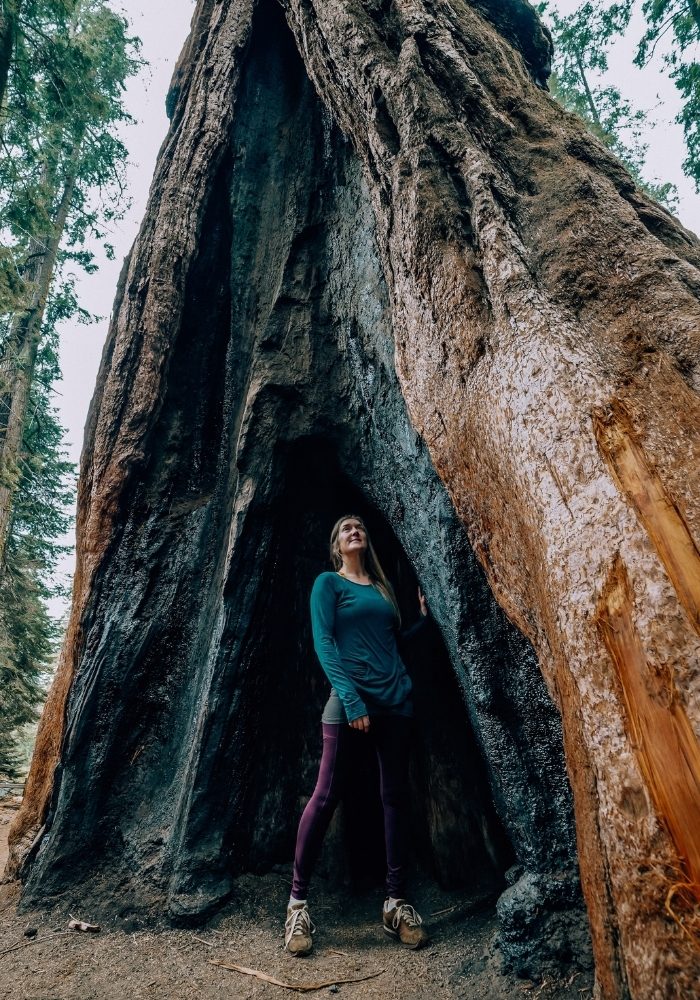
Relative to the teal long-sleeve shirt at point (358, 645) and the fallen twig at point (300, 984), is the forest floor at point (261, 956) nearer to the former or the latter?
the fallen twig at point (300, 984)

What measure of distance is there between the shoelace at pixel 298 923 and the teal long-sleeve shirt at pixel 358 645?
109 cm

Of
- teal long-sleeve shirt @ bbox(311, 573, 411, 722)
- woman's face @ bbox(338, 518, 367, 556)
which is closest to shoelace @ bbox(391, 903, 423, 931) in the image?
teal long-sleeve shirt @ bbox(311, 573, 411, 722)

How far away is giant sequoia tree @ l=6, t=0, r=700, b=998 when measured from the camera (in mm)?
1655

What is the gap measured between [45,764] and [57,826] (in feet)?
1.96

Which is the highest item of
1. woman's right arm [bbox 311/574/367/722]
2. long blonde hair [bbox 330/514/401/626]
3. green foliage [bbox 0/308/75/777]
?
green foliage [bbox 0/308/75/777]

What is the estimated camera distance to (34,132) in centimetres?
883

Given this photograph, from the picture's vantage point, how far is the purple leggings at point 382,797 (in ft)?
10.3

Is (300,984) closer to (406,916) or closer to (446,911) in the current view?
(406,916)

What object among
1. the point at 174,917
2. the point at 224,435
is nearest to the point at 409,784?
the point at 174,917

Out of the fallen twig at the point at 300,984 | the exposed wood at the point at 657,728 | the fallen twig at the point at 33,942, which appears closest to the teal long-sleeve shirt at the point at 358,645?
the fallen twig at the point at 300,984

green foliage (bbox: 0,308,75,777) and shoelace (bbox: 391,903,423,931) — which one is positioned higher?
green foliage (bbox: 0,308,75,777)

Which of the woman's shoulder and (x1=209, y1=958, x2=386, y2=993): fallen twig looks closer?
(x1=209, y1=958, x2=386, y2=993): fallen twig

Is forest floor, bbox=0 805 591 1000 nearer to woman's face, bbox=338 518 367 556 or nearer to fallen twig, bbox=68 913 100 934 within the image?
fallen twig, bbox=68 913 100 934

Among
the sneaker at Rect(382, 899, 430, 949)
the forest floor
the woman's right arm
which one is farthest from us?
the woman's right arm
